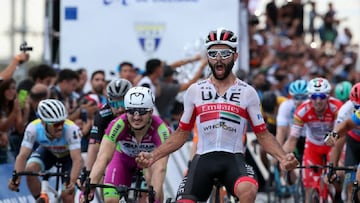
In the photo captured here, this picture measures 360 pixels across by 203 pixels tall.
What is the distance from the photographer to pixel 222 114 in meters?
10.9

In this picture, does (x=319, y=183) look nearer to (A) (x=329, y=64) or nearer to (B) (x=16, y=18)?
(B) (x=16, y=18)

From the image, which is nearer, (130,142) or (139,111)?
(139,111)

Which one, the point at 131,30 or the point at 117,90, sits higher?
the point at 131,30

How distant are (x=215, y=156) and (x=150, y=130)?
5.78 feet

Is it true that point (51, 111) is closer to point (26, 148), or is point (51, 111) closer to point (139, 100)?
point (26, 148)

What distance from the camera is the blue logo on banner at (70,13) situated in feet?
67.3

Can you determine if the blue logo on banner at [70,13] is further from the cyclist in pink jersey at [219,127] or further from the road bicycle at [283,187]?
the cyclist in pink jersey at [219,127]

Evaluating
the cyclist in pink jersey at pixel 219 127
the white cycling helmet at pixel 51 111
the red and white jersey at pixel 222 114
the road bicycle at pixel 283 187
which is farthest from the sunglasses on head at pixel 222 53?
the road bicycle at pixel 283 187

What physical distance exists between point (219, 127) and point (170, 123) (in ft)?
26.8

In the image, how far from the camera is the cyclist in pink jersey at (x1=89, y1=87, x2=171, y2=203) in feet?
39.7

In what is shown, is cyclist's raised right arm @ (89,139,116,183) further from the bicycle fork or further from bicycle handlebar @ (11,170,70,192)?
the bicycle fork

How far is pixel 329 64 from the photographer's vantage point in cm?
3180

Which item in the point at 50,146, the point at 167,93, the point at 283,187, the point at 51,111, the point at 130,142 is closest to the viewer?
the point at 130,142

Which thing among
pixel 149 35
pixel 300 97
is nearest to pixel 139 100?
pixel 300 97
